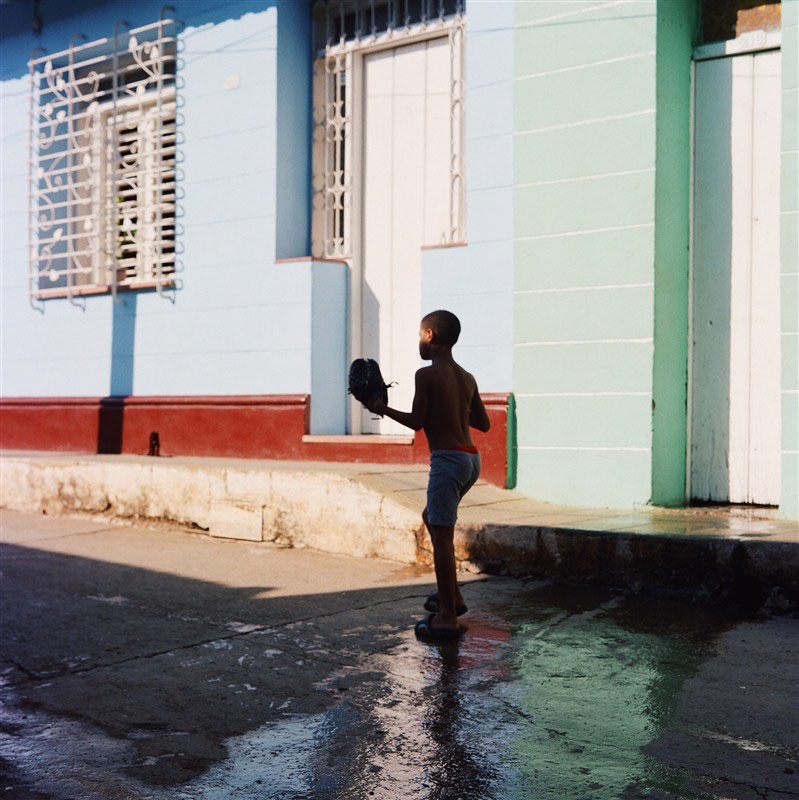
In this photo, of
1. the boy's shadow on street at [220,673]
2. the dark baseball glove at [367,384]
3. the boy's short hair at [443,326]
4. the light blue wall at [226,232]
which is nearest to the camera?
the boy's shadow on street at [220,673]

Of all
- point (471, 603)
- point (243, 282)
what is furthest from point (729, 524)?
point (243, 282)

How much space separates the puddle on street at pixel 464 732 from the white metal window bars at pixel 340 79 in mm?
4690

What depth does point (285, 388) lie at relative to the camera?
8578 millimetres

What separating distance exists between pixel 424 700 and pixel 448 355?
61.4 inches

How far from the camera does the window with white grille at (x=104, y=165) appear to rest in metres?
9.51

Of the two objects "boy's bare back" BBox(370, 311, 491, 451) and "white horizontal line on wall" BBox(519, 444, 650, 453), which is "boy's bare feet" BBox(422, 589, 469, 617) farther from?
"white horizontal line on wall" BBox(519, 444, 650, 453)

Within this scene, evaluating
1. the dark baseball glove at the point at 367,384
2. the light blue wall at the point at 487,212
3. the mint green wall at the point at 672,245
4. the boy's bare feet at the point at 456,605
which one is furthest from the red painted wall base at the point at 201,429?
the dark baseball glove at the point at 367,384

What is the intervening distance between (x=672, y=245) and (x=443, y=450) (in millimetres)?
2969

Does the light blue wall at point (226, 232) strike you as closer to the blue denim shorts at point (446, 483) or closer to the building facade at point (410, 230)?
the building facade at point (410, 230)

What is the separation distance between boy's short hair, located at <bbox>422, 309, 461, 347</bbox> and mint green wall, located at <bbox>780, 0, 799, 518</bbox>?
2531 mm

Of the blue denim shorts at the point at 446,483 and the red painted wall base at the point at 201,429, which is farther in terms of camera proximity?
the red painted wall base at the point at 201,429

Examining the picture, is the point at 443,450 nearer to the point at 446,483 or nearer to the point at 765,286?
the point at 446,483

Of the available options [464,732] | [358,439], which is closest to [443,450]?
[464,732]

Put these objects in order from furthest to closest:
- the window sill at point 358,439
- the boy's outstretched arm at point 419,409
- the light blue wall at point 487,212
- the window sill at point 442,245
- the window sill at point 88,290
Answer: the window sill at point 88,290 → the window sill at point 358,439 → the window sill at point 442,245 → the light blue wall at point 487,212 → the boy's outstretched arm at point 419,409
